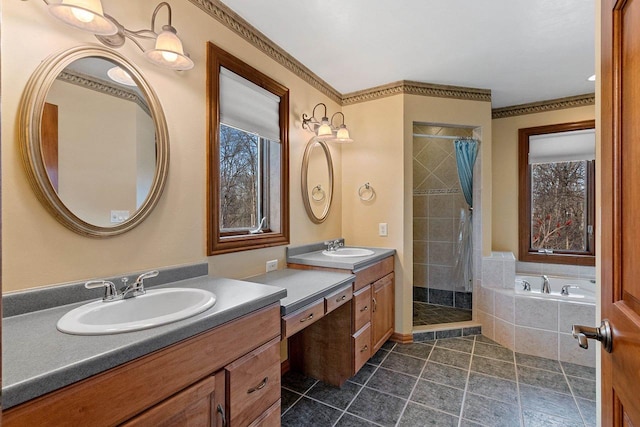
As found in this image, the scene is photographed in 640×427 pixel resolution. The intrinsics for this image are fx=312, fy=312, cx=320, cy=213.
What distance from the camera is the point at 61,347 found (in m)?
0.92

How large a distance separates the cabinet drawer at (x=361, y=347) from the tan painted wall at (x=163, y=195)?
78cm

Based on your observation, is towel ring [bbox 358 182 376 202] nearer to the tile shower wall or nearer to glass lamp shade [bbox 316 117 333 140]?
glass lamp shade [bbox 316 117 333 140]

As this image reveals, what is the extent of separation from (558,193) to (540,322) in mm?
1550

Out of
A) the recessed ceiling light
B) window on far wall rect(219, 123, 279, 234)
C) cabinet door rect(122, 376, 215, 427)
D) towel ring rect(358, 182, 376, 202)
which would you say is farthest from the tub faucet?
the recessed ceiling light

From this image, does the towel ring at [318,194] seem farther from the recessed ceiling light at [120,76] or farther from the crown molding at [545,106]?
the crown molding at [545,106]

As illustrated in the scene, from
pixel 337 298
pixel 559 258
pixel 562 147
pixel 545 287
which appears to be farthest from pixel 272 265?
pixel 562 147

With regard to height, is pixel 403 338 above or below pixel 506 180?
below

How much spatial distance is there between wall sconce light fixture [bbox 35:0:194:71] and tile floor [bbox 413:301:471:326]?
3.00 m

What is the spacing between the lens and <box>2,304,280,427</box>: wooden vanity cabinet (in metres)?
0.83

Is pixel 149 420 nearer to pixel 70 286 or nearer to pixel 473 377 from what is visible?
pixel 70 286

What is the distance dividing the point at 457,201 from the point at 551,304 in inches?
56.6

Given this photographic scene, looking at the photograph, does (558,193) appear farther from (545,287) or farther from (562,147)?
(545,287)

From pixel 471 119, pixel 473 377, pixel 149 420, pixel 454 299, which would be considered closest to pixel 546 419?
pixel 473 377

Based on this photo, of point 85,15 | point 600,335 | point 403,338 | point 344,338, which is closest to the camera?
point 600,335
